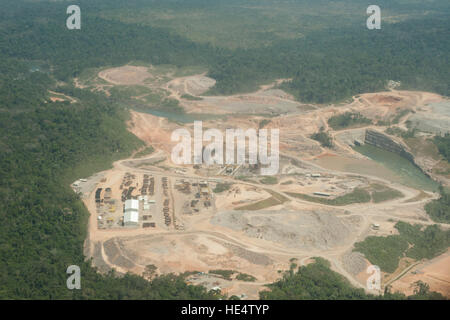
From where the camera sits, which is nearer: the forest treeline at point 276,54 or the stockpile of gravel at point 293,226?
the stockpile of gravel at point 293,226

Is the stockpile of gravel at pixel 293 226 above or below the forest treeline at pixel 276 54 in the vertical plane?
below

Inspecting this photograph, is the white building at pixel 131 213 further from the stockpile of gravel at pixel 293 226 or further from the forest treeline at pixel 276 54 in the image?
the forest treeline at pixel 276 54

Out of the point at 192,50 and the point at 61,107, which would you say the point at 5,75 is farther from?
the point at 192,50

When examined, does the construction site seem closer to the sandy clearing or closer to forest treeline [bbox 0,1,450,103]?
forest treeline [bbox 0,1,450,103]

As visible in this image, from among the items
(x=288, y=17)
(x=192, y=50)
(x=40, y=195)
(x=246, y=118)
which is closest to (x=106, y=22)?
(x=192, y=50)

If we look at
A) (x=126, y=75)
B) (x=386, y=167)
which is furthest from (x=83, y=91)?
(x=386, y=167)

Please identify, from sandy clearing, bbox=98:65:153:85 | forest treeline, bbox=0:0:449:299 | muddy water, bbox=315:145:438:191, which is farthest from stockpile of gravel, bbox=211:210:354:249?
sandy clearing, bbox=98:65:153:85

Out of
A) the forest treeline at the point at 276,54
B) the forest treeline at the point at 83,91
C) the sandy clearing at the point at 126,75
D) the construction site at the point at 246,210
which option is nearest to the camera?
the forest treeline at the point at 83,91

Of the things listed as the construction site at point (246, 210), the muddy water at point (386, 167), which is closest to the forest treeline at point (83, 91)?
the construction site at point (246, 210)
